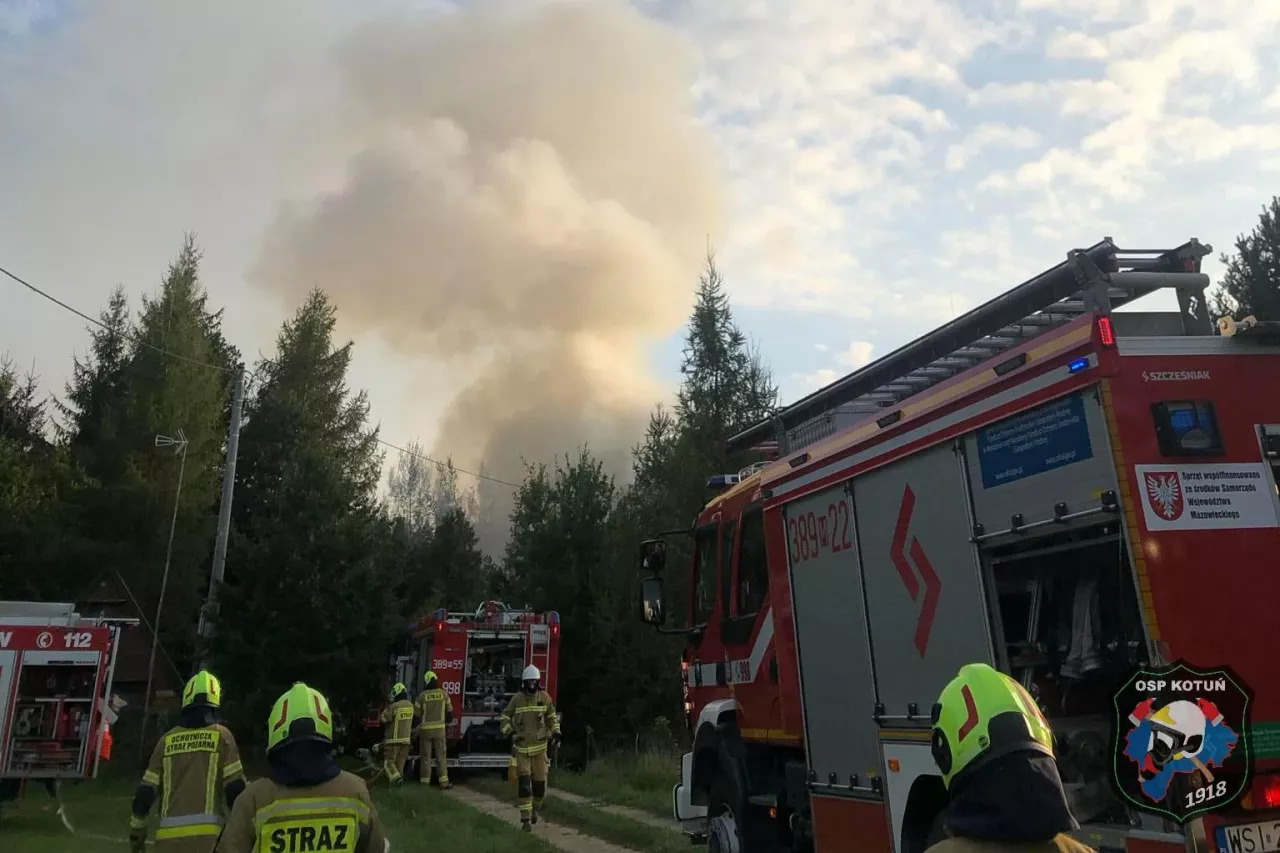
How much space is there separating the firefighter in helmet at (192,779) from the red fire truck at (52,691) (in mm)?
8237

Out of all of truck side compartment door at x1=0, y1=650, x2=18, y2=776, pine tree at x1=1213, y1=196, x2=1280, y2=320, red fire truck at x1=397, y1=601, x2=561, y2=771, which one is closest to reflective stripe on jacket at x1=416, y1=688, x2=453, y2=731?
red fire truck at x1=397, y1=601, x2=561, y2=771

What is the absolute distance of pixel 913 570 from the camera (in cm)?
488

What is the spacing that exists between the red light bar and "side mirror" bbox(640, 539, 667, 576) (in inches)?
179

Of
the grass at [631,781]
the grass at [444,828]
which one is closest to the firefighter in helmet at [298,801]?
the grass at [444,828]

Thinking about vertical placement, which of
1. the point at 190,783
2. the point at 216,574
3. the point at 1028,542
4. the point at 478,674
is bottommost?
the point at 190,783

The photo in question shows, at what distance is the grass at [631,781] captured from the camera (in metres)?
12.6

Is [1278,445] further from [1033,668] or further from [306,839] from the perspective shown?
[306,839]

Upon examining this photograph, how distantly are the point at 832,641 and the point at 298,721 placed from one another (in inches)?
133

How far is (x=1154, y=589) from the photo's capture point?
345 cm

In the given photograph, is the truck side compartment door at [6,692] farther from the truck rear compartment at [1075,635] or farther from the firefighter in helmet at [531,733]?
the truck rear compartment at [1075,635]

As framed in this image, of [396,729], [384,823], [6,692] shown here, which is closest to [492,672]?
[396,729]

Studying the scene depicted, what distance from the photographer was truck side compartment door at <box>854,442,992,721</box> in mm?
4449

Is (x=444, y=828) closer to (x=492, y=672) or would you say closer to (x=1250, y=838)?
(x=492, y=672)

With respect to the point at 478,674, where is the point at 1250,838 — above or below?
below
